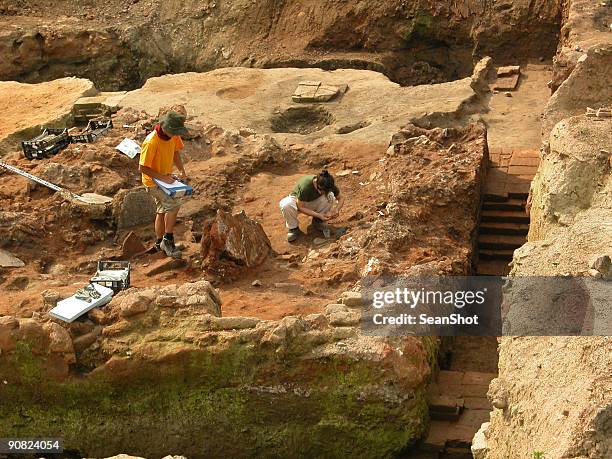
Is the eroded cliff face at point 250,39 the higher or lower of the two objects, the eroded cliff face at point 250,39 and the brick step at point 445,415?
the higher

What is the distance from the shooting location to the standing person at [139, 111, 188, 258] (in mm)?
8447

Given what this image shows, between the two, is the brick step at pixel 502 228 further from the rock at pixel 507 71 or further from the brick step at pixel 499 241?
the rock at pixel 507 71

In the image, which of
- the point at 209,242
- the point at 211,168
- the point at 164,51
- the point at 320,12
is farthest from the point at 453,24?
the point at 209,242

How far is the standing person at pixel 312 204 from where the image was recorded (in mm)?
8852

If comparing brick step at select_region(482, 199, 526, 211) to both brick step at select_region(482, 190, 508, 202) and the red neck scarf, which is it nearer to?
brick step at select_region(482, 190, 508, 202)

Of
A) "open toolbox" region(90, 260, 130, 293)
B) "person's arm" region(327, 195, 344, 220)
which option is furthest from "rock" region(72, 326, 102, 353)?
"person's arm" region(327, 195, 344, 220)

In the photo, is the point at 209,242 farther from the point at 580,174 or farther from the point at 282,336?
the point at 580,174

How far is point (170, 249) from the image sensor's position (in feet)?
28.4

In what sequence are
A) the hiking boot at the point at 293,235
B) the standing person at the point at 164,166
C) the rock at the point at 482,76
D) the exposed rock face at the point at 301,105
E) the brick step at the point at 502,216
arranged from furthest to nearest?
1. the rock at the point at 482,76
2. the exposed rock face at the point at 301,105
3. the brick step at the point at 502,216
4. the hiking boot at the point at 293,235
5. the standing person at the point at 164,166

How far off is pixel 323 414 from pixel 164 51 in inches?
415

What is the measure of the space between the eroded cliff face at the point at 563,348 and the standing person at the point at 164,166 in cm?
308

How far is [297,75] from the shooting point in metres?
13.1

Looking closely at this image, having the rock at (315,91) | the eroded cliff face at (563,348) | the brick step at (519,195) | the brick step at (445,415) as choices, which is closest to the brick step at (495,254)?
the brick step at (519,195)

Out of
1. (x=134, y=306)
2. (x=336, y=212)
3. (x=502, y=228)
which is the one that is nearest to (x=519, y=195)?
(x=502, y=228)
